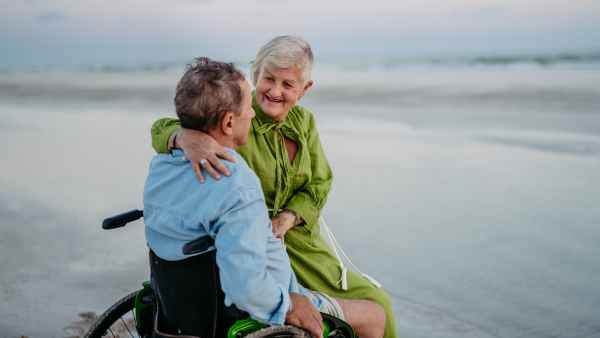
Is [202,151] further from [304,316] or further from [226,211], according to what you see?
[304,316]

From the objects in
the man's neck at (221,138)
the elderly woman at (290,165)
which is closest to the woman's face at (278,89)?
the elderly woman at (290,165)

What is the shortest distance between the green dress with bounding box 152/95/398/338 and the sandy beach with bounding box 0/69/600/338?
103 centimetres

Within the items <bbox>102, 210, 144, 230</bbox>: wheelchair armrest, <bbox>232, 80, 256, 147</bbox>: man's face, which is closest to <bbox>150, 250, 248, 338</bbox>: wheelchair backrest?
<bbox>102, 210, 144, 230</bbox>: wheelchair armrest

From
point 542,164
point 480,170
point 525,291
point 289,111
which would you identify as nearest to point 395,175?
point 480,170

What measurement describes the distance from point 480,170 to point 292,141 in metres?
4.38

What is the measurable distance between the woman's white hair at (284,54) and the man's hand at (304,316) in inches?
35.7

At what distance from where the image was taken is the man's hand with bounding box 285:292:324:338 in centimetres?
147

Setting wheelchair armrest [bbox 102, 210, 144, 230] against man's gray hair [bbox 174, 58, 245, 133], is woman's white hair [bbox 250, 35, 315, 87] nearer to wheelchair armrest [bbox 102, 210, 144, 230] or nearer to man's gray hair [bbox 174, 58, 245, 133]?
man's gray hair [bbox 174, 58, 245, 133]

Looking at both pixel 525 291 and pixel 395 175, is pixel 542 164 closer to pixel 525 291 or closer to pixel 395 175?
pixel 395 175

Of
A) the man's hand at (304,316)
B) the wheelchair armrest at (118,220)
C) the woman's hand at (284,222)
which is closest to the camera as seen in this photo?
the man's hand at (304,316)

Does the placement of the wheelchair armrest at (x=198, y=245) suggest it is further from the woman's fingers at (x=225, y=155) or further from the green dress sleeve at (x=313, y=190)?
the green dress sleeve at (x=313, y=190)

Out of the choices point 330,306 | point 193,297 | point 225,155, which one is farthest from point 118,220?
point 330,306

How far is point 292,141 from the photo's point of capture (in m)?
2.05

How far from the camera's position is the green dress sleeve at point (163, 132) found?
1701 millimetres
